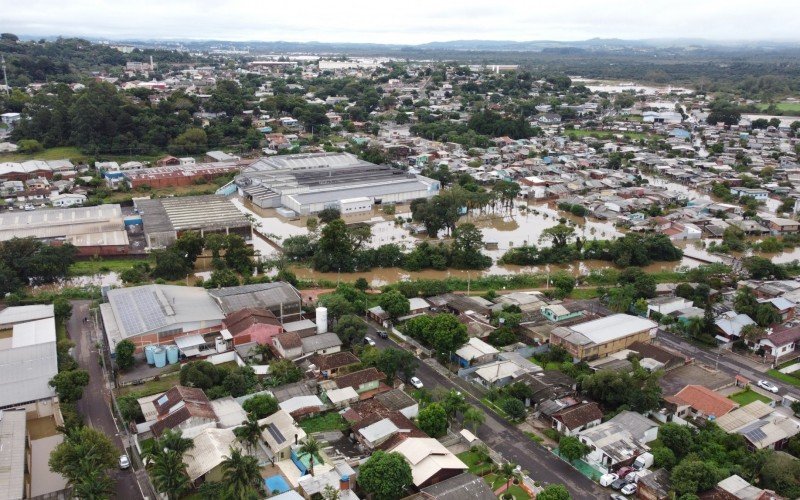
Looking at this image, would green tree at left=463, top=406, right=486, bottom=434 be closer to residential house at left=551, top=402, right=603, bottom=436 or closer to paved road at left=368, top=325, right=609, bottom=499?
paved road at left=368, top=325, right=609, bottom=499

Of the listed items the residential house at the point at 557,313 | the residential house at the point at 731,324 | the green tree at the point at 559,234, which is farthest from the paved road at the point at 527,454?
the green tree at the point at 559,234

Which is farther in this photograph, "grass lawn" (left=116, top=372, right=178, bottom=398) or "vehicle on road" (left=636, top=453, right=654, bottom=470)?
"grass lawn" (left=116, top=372, right=178, bottom=398)

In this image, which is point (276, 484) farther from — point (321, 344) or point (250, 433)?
point (321, 344)

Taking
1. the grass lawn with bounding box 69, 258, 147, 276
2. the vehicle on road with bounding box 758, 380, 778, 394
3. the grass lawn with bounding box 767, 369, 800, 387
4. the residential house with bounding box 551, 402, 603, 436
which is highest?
the residential house with bounding box 551, 402, 603, 436

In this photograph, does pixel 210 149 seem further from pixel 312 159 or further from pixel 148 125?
pixel 312 159

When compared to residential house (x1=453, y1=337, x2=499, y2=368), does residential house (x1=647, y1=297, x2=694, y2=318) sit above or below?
above

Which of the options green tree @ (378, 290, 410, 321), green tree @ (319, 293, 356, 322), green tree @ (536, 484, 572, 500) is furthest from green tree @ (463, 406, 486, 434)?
green tree @ (319, 293, 356, 322)

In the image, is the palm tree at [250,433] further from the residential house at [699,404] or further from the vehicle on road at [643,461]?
the residential house at [699,404]

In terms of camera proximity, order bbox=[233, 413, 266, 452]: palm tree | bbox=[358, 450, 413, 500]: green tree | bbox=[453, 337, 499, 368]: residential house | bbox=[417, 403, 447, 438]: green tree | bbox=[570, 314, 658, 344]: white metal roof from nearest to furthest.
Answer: bbox=[358, 450, 413, 500]: green tree
bbox=[233, 413, 266, 452]: palm tree
bbox=[417, 403, 447, 438]: green tree
bbox=[453, 337, 499, 368]: residential house
bbox=[570, 314, 658, 344]: white metal roof
